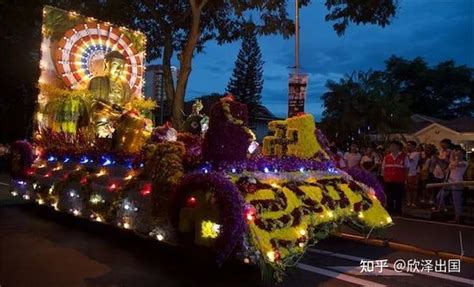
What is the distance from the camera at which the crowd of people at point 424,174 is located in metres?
10.8

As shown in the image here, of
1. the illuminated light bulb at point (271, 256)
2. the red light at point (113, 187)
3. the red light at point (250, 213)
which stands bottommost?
the illuminated light bulb at point (271, 256)

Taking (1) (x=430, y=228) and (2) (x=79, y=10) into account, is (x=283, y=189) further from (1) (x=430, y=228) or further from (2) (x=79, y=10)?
(2) (x=79, y=10)

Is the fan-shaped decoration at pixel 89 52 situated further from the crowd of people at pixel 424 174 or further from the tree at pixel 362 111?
the tree at pixel 362 111

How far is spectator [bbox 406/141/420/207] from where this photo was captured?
1218 centimetres

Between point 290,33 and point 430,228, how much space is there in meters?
7.07

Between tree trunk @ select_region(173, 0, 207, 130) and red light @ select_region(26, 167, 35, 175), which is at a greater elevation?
tree trunk @ select_region(173, 0, 207, 130)

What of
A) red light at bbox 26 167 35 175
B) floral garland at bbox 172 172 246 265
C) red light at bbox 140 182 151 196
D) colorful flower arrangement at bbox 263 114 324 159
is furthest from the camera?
red light at bbox 26 167 35 175

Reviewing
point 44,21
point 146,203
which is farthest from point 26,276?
point 44,21

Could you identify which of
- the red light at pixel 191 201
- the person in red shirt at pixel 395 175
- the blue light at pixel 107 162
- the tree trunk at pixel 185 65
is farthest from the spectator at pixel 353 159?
the red light at pixel 191 201

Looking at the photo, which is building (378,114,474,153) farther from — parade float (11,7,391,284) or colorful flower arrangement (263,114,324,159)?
colorful flower arrangement (263,114,324,159)

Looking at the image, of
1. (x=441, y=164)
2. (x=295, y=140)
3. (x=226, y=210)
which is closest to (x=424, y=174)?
(x=441, y=164)

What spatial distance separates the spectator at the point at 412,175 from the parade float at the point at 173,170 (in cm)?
431

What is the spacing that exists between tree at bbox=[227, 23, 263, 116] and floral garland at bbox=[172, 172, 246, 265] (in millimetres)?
39997

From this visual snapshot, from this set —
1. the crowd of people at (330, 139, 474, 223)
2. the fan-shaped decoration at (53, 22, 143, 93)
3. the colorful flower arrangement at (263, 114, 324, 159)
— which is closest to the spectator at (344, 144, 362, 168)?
the crowd of people at (330, 139, 474, 223)
